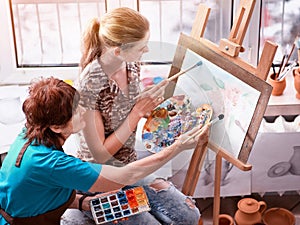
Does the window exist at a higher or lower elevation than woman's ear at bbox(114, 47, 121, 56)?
lower

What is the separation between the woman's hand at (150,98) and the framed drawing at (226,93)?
0.03 meters

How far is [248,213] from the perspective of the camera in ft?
8.20

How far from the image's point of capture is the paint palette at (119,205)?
1942 mm

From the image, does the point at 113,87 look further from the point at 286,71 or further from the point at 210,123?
the point at 286,71

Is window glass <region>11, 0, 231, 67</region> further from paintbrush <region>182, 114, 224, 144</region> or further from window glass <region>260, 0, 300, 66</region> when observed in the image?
paintbrush <region>182, 114, 224, 144</region>

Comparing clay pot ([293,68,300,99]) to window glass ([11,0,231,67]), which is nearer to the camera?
clay pot ([293,68,300,99])

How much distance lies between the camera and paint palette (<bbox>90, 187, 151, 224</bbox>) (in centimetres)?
194

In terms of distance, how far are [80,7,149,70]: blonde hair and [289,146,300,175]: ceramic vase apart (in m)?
1.00

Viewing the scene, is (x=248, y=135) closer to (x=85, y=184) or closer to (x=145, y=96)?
(x=145, y=96)

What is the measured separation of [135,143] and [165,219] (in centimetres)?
28

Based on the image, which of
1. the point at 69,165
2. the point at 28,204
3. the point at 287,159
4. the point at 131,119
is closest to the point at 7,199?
the point at 28,204

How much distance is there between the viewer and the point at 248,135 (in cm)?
198

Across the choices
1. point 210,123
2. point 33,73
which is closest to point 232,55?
point 210,123

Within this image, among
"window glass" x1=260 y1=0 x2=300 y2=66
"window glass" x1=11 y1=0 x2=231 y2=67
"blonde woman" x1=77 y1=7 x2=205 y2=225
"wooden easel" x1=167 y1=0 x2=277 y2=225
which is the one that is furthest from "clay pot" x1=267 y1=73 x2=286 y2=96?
"blonde woman" x1=77 y1=7 x2=205 y2=225
